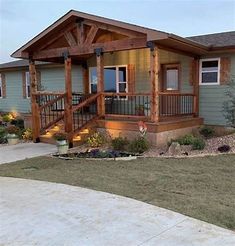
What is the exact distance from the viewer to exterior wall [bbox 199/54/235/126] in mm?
11617

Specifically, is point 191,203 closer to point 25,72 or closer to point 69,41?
point 69,41

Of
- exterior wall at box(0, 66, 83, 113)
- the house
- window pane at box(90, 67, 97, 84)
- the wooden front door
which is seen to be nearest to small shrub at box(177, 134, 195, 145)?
the house

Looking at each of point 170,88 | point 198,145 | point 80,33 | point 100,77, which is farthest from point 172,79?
point 198,145

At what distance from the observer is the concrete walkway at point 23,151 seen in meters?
8.95

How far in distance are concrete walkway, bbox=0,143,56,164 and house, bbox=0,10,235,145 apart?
72 cm

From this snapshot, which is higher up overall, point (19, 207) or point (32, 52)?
point (32, 52)

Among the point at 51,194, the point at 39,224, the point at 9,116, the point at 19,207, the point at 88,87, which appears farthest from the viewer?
the point at 9,116

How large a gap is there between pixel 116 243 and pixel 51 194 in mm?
2165

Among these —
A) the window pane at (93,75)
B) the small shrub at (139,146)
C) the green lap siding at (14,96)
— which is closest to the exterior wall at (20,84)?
the green lap siding at (14,96)

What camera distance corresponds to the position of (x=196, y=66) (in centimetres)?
1184

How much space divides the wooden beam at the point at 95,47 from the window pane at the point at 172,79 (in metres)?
3.58

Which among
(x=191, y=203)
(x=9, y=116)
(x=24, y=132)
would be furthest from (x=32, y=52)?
(x=191, y=203)

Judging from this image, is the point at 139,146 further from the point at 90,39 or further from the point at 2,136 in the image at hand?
the point at 2,136

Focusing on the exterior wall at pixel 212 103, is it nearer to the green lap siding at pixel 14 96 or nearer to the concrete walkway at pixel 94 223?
the concrete walkway at pixel 94 223
